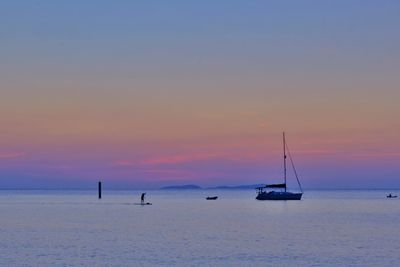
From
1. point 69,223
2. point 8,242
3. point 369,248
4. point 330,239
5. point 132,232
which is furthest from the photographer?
point 69,223

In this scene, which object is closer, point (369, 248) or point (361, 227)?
point (369, 248)

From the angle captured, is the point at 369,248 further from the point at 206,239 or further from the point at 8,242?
the point at 8,242

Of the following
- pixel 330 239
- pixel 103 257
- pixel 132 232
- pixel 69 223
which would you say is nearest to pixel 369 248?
pixel 330 239

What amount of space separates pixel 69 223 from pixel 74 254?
4170 cm

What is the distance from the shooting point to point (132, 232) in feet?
267

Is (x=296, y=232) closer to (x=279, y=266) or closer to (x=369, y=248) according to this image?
(x=369, y=248)

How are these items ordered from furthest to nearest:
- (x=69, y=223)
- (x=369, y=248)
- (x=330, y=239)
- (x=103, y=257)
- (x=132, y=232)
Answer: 1. (x=69, y=223)
2. (x=132, y=232)
3. (x=330, y=239)
4. (x=369, y=248)
5. (x=103, y=257)

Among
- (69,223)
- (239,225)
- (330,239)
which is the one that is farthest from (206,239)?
(69,223)

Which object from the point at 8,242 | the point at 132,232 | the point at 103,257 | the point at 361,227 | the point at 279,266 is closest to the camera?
the point at 279,266

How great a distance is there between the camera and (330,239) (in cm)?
7250

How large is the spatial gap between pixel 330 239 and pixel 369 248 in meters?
9.09

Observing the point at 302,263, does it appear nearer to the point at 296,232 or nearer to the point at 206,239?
the point at 206,239

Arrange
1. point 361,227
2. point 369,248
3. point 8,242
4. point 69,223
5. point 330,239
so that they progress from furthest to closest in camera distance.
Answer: point 69,223 < point 361,227 < point 330,239 < point 8,242 < point 369,248

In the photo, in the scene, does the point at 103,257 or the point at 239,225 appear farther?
the point at 239,225
